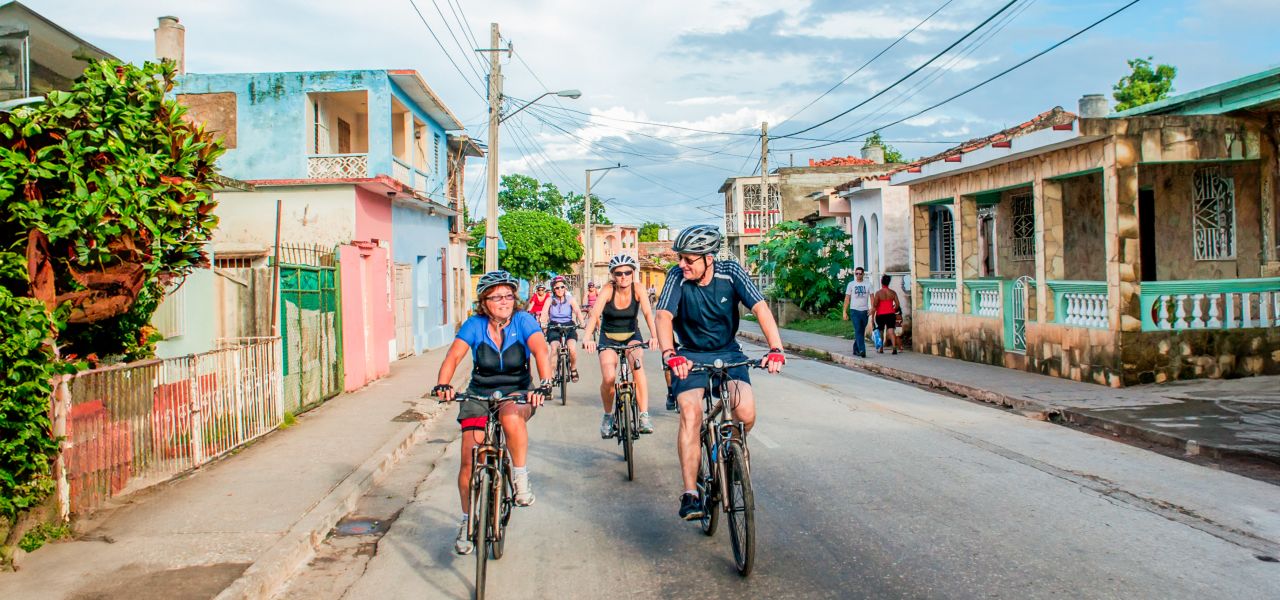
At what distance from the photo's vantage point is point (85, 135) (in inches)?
253

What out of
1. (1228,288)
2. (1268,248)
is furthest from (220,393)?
(1268,248)

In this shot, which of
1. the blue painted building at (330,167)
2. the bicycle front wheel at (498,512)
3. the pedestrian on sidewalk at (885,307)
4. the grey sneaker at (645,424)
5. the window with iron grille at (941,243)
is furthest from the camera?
the window with iron grille at (941,243)

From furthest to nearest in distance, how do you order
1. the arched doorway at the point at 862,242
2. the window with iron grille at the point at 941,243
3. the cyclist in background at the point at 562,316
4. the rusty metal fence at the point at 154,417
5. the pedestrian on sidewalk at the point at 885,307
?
1. the arched doorway at the point at 862,242
2. the window with iron grille at the point at 941,243
3. the pedestrian on sidewalk at the point at 885,307
4. the cyclist in background at the point at 562,316
5. the rusty metal fence at the point at 154,417

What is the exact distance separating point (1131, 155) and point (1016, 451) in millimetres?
5955

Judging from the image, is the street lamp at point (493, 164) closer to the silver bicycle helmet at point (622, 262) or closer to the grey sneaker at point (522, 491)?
the silver bicycle helmet at point (622, 262)

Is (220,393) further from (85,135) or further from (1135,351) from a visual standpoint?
(1135,351)

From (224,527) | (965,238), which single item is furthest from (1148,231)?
(224,527)

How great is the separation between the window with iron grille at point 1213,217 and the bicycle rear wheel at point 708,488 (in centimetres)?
1193

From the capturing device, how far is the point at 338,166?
69.7 ft

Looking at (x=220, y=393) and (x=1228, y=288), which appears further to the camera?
(x=1228, y=288)

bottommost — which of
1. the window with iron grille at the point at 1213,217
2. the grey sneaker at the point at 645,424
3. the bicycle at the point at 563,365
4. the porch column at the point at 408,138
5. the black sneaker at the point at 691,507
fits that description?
the black sneaker at the point at 691,507

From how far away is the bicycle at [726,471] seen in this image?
521cm

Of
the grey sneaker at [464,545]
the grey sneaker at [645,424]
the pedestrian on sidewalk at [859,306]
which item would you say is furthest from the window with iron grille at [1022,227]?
the grey sneaker at [464,545]

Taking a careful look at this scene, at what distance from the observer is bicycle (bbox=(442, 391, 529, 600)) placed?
5.12 meters
